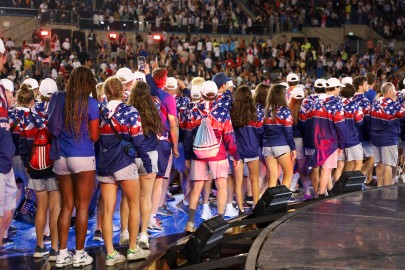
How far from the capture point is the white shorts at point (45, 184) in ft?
27.0

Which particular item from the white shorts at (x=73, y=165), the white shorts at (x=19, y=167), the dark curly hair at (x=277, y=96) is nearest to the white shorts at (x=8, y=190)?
the white shorts at (x=73, y=165)

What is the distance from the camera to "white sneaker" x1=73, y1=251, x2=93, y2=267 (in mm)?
7832

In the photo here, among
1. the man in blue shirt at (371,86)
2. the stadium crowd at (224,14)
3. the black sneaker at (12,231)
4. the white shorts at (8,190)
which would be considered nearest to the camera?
the white shorts at (8,190)

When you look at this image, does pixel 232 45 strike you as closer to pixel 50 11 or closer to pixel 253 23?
pixel 253 23

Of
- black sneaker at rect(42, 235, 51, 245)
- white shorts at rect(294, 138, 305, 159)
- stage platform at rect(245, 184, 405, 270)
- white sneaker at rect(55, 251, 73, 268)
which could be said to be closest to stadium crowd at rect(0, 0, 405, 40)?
white shorts at rect(294, 138, 305, 159)

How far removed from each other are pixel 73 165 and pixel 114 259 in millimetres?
1170

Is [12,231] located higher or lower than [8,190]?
lower

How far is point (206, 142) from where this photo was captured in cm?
990

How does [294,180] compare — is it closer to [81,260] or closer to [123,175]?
[123,175]

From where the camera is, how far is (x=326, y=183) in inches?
460

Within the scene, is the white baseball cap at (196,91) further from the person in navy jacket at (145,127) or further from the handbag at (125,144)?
the handbag at (125,144)

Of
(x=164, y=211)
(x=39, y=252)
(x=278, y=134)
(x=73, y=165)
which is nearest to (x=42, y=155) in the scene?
(x=73, y=165)

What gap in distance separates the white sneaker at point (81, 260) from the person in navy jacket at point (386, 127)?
20.6 ft

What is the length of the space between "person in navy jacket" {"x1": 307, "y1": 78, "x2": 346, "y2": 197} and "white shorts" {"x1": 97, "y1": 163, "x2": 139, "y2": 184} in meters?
4.31
